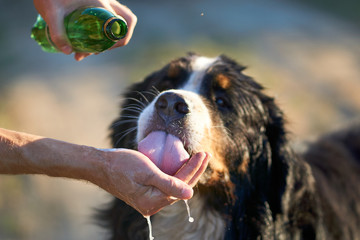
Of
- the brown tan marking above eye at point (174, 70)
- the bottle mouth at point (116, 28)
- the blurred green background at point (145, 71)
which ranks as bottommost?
the blurred green background at point (145, 71)

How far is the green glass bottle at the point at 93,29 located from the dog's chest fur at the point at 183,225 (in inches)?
50.1

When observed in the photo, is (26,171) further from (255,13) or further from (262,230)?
(255,13)

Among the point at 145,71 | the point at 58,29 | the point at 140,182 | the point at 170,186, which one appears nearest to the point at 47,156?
the point at 140,182

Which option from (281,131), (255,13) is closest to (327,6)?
(255,13)

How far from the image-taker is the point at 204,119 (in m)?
2.66

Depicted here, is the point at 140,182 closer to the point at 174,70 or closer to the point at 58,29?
the point at 58,29

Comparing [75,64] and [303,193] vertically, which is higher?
[303,193]

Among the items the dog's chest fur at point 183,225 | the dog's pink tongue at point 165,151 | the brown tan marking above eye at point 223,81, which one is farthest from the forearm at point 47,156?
the brown tan marking above eye at point 223,81

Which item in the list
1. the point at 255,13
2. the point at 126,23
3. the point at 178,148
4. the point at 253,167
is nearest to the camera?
the point at 126,23

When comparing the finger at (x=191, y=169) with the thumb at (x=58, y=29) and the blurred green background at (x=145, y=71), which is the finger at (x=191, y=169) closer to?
the thumb at (x=58, y=29)

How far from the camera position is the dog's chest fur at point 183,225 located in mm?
3002

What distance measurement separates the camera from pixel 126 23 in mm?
2230

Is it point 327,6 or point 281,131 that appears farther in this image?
point 327,6

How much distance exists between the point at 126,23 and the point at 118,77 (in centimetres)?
584
